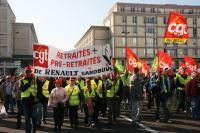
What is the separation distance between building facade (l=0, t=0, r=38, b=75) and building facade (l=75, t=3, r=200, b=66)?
22.9 meters

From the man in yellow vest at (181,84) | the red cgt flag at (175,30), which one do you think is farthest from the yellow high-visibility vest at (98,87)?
the red cgt flag at (175,30)

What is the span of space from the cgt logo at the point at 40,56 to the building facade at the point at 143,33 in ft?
303

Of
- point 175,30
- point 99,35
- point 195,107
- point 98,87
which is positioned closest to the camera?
point 98,87

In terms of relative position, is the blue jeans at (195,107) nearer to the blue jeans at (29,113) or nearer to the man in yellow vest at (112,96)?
the man in yellow vest at (112,96)

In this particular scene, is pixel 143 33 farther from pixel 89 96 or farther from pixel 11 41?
pixel 89 96

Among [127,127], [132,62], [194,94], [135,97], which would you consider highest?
[132,62]

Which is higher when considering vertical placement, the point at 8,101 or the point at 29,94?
A: the point at 29,94

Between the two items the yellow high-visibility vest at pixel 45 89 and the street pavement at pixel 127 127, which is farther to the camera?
the yellow high-visibility vest at pixel 45 89

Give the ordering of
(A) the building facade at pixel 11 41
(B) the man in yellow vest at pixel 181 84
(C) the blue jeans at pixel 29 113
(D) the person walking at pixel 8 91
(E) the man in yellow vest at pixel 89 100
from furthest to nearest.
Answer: (A) the building facade at pixel 11 41 < (D) the person walking at pixel 8 91 < (B) the man in yellow vest at pixel 181 84 < (E) the man in yellow vest at pixel 89 100 < (C) the blue jeans at pixel 29 113

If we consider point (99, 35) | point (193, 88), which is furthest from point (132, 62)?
point (99, 35)

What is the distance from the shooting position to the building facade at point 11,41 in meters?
87.0

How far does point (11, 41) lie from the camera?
101 metres

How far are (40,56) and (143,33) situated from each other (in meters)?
96.1

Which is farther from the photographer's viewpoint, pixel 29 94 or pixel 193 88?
pixel 193 88
